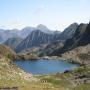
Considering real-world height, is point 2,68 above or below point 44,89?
above

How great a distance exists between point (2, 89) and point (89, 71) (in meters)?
69.0

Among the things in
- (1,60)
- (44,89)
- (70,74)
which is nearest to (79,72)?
(70,74)

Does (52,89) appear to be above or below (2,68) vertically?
below

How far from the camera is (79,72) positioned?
126 m

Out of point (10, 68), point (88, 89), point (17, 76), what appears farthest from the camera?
point (10, 68)

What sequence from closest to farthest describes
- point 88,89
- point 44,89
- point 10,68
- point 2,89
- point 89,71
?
1. point 2,89
2. point 44,89
3. point 88,89
4. point 10,68
5. point 89,71

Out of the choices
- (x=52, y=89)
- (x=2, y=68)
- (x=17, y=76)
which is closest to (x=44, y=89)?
(x=52, y=89)

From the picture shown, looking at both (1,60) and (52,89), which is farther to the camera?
(1,60)

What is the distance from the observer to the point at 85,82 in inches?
3824

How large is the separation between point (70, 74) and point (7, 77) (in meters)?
48.3

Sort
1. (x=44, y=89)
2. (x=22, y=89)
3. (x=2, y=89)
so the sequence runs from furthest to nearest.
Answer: (x=44, y=89), (x=22, y=89), (x=2, y=89)

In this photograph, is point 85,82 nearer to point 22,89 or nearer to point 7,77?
point 7,77

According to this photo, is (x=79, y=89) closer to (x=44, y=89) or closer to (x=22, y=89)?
(x=44, y=89)

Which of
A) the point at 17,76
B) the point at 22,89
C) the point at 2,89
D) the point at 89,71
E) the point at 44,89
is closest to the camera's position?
the point at 2,89
